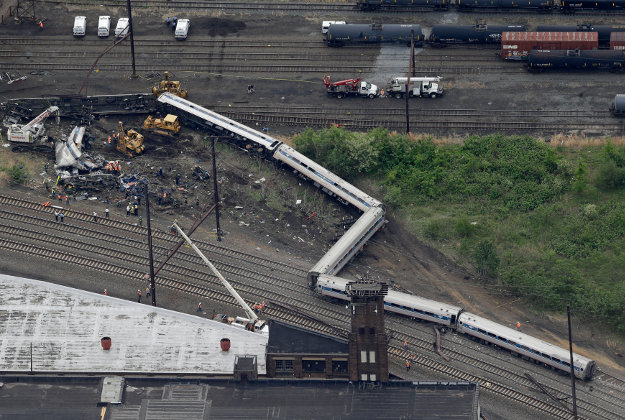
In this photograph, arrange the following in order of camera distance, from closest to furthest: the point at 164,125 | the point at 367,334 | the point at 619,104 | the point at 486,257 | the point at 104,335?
the point at 367,334, the point at 104,335, the point at 486,257, the point at 164,125, the point at 619,104

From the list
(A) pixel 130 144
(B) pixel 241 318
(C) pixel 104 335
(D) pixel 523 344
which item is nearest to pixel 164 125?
(A) pixel 130 144

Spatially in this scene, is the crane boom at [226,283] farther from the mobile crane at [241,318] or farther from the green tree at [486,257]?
the green tree at [486,257]

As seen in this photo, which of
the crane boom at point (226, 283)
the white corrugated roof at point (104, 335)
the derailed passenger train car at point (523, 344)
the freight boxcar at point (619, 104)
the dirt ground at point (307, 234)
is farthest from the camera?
the freight boxcar at point (619, 104)

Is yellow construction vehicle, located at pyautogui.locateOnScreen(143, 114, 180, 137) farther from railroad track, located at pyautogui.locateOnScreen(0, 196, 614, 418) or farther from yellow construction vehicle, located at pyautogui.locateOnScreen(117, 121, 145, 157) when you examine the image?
railroad track, located at pyautogui.locateOnScreen(0, 196, 614, 418)

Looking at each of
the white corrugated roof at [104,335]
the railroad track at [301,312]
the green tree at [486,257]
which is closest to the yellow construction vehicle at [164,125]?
the railroad track at [301,312]

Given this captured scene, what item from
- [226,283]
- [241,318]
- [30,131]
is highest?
[30,131]

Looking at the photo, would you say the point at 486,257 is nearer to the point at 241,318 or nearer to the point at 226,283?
the point at 241,318

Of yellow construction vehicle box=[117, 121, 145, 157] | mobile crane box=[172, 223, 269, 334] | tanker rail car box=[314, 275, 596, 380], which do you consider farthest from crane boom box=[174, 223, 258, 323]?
yellow construction vehicle box=[117, 121, 145, 157]
